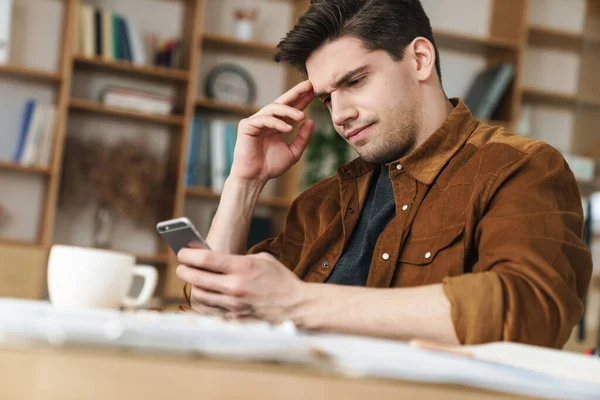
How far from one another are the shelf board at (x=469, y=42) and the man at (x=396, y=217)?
9.14 ft

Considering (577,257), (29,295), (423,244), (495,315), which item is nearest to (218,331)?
(495,315)

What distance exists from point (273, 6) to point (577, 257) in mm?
3610

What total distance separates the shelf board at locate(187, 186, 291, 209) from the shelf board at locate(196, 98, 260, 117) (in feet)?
1.41

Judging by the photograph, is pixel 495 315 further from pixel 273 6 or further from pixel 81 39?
pixel 273 6

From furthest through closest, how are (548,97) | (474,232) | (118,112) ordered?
(548,97), (118,112), (474,232)

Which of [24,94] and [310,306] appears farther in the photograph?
[24,94]

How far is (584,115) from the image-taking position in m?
4.56

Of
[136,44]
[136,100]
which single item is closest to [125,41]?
[136,44]

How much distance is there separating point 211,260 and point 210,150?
10.4ft

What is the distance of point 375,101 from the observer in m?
1.59

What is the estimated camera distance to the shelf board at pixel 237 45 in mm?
4070

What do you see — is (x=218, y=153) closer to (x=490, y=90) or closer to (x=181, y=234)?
(x=490, y=90)

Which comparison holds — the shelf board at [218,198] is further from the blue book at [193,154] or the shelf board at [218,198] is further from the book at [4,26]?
the book at [4,26]

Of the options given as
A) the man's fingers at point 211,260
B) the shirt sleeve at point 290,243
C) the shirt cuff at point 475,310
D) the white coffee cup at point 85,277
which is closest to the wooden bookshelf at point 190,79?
the shirt sleeve at point 290,243
